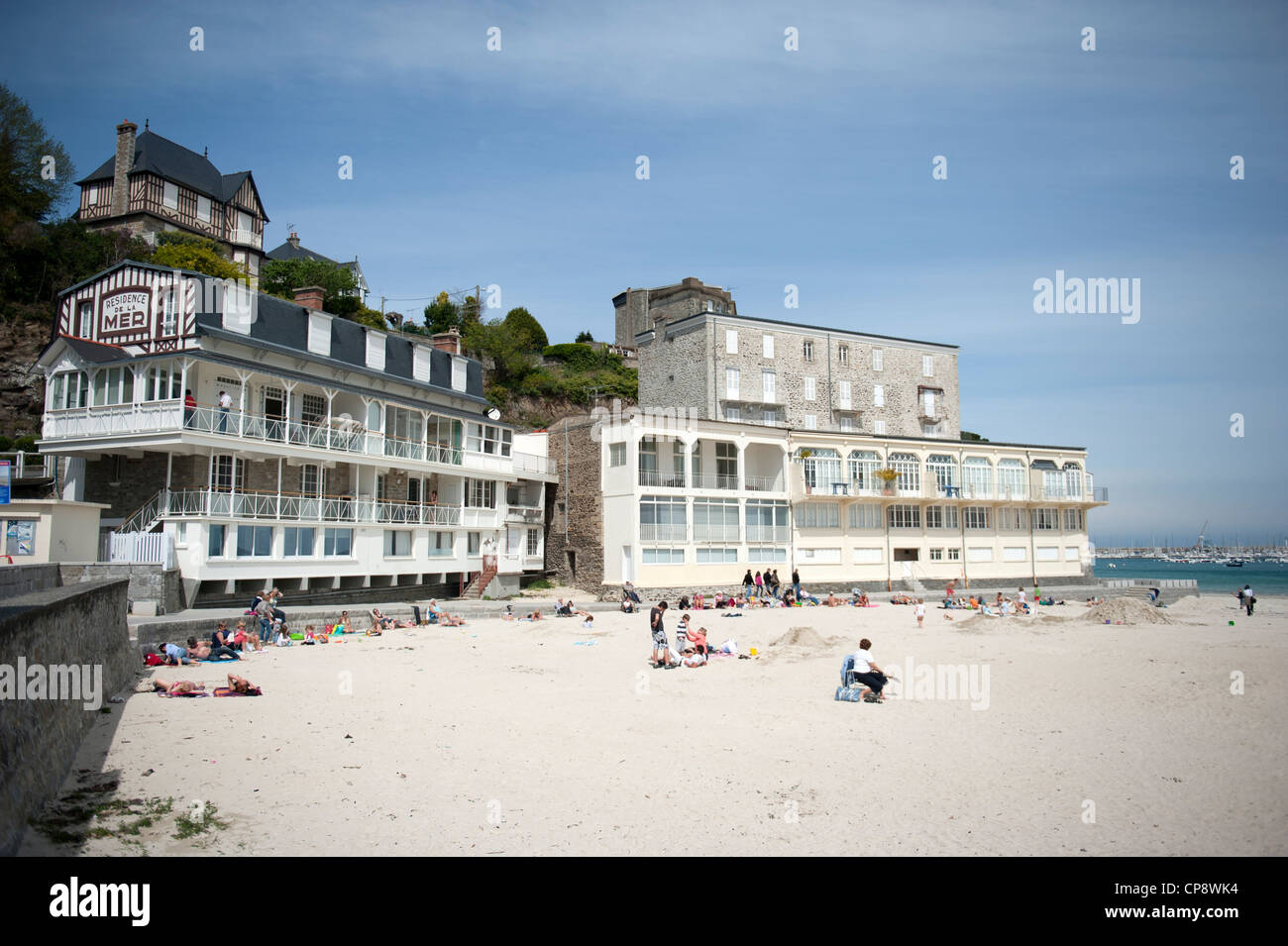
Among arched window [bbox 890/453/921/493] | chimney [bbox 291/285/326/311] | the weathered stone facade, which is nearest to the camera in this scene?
chimney [bbox 291/285/326/311]

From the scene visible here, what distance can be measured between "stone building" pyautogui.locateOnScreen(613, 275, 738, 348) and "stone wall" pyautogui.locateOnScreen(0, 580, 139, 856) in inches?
2292

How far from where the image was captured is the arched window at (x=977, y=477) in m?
44.1

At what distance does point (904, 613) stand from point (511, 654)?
17.6 m

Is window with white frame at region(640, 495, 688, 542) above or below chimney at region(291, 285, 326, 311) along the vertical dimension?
below

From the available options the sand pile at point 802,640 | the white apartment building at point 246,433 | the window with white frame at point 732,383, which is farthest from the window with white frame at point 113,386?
the window with white frame at point 732,383

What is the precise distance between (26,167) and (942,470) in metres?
48.9

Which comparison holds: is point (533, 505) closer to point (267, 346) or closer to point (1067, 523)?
point (267, 346)

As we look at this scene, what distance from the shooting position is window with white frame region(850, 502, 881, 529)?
136ft

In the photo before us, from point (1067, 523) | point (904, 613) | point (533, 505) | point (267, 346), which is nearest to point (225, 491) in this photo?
point (267, 346)

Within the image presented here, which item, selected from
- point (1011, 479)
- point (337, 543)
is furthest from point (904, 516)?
point (337, 543)

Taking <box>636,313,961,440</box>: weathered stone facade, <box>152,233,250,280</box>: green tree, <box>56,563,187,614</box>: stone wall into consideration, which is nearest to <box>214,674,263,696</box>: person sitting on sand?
<box>56,563,187,614</box>: stone wall

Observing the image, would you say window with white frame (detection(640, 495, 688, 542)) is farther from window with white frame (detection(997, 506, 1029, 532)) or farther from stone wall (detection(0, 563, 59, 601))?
stone wall (detection(0, 563, 59, 601))

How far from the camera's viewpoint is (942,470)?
43.5 meters
